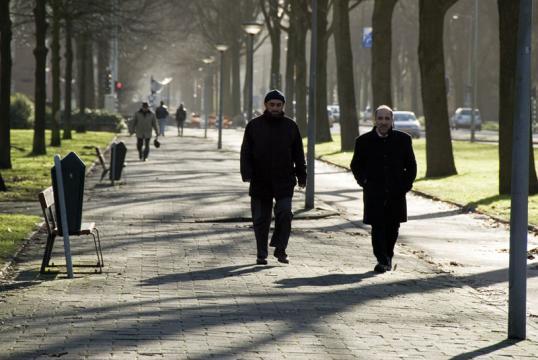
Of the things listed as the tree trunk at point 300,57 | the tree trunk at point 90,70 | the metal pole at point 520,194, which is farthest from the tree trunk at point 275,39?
the metal pole at point 520,194

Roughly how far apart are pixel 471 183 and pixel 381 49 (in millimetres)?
10788

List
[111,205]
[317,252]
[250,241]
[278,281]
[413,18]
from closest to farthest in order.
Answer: [278,281], [317,252], [250,241], [111,205], [413,18]

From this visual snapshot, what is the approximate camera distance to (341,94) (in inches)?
1801

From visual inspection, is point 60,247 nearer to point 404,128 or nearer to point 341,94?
point 341,94

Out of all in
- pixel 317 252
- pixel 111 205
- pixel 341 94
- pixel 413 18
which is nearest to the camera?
pixel 317 252

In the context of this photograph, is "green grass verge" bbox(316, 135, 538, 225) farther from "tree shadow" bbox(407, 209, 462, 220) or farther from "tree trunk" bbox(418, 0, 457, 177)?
"tree trunk" bbox(418, 0, 457, 177)

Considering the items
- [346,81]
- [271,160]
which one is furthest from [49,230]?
[346,81]

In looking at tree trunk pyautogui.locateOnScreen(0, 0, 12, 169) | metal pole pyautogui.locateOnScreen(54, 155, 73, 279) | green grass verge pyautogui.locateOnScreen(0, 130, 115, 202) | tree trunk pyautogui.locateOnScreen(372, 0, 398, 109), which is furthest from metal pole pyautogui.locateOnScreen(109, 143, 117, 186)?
metal pole pyautogui.locateOnScreen(54, 155, 73, 279)

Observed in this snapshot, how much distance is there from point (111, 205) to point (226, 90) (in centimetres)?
7795

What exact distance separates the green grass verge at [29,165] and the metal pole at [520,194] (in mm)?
14766

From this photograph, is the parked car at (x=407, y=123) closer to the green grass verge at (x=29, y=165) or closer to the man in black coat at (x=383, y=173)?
the green grass verge at (x=29, y=165)

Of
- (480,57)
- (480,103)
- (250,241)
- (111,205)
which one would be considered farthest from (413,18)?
(250,241)

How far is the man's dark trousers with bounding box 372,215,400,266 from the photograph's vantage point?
44.5ft

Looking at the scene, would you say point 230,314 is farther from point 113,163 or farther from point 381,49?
point 381,49
